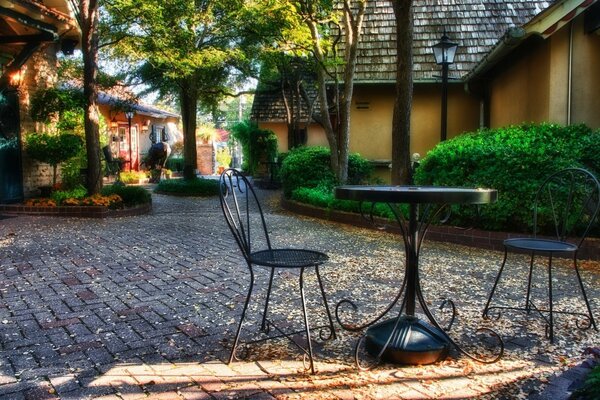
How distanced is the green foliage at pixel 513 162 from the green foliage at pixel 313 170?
166 inches

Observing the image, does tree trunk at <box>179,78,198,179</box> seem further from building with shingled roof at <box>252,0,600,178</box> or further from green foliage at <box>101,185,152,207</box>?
green foliage at <box>101,185,152,207</box>

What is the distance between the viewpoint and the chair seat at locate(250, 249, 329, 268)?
2.72 metres

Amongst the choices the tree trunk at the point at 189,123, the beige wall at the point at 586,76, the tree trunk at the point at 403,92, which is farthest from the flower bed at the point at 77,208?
the beige wall at the point at 586,76

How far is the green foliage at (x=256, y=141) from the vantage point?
61.2ft

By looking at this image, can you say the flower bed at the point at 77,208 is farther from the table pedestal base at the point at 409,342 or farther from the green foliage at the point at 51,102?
the table pedestal base at the point at 409,342

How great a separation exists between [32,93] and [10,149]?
123 cm

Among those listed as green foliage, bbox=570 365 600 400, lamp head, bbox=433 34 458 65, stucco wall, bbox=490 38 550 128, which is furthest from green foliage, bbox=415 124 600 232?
green foliage, bbox=570 365 600 400

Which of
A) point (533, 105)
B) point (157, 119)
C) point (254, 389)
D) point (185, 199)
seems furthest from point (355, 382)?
point (157, 119)

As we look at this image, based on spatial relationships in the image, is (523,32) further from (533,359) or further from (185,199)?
(185,199)

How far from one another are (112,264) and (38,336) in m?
2.07

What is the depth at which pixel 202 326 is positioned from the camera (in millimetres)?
3344

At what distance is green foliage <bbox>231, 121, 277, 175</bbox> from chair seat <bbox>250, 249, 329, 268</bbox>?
15.7 meters

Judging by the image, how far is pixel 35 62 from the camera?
10.1 m


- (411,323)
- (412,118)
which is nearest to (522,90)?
(412,118)
